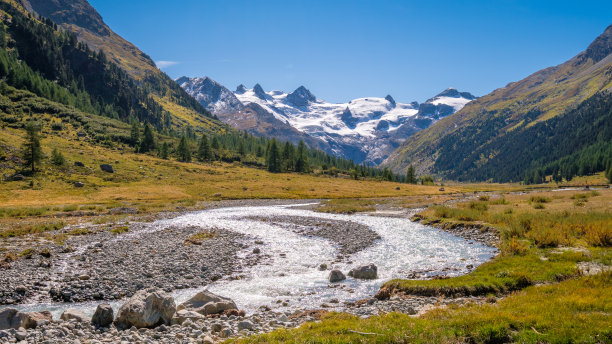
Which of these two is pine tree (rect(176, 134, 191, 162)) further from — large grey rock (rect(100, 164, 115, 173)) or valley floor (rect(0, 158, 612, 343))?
valley floor (rect(0, 158, 612, 343))

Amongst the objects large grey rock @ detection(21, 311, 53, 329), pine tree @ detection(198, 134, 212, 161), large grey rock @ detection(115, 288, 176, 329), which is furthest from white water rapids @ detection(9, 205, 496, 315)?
pine tree @ detection(198, 134, 212, 161)

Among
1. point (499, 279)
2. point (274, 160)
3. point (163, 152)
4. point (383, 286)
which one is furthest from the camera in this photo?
point (274, 160)

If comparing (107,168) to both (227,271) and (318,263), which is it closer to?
(227,271)

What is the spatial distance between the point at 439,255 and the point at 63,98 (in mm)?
214203

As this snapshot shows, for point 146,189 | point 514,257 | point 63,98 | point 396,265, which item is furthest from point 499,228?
point 63,98

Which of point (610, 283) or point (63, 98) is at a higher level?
point (63, 98)

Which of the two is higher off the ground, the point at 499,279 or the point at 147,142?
the point at 147,142

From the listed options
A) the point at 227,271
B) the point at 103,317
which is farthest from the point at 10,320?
the point at 227,271

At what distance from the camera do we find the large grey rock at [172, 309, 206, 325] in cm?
1414

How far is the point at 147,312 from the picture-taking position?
13805 mm

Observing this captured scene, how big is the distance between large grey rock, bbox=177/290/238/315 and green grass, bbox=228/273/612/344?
4728 mm

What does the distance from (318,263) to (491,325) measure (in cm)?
1624

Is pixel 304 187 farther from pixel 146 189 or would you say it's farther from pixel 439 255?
pixel 439 255

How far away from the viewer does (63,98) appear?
176 m
